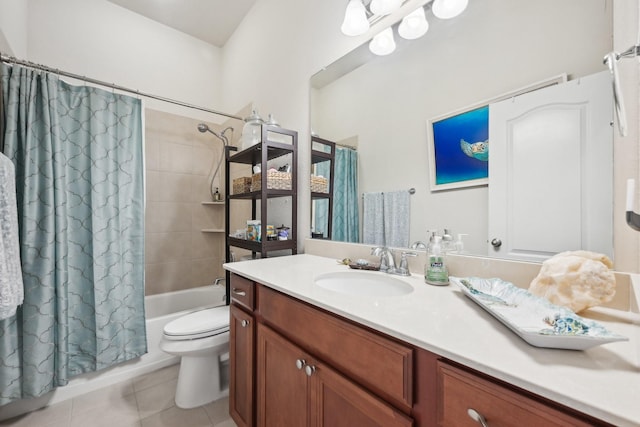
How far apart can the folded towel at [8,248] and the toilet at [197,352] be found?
65cm

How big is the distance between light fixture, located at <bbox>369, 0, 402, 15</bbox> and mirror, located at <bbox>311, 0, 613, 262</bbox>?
137mm

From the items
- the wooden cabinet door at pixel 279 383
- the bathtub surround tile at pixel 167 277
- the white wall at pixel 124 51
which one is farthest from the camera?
the bathtub surround tile at pixel 167 277

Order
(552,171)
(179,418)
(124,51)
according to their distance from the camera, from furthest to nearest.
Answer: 1. (124,51)
2. (179,418)
3. (552,171)

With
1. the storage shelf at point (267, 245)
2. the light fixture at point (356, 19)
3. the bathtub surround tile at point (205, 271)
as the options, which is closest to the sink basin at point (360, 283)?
the storage shelf at point (267, 245)

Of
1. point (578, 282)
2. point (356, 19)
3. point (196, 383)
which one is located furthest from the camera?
point (196, 383)

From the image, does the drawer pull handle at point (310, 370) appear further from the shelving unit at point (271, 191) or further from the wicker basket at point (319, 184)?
the wicker basket at point (319, 184)

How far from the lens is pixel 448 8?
3.41 ft

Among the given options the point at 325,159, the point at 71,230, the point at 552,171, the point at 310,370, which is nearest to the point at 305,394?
the point at 310,370

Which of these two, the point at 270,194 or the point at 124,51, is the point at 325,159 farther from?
the point at 124,51

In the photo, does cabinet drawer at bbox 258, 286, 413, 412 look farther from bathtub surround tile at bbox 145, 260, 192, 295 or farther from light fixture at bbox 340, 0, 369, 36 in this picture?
bathtub surround tile at bbox 145, 260, 192, 295

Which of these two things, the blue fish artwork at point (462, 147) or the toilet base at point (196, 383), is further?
the toilet base at point (196, 383)

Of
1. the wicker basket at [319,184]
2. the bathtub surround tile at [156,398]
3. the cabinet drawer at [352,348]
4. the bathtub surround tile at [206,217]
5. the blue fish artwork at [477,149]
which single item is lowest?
the bathtub surround tile at [156,398]

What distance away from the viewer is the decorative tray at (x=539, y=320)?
45 centimetres

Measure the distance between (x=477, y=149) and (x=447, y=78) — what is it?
0.33 meters
